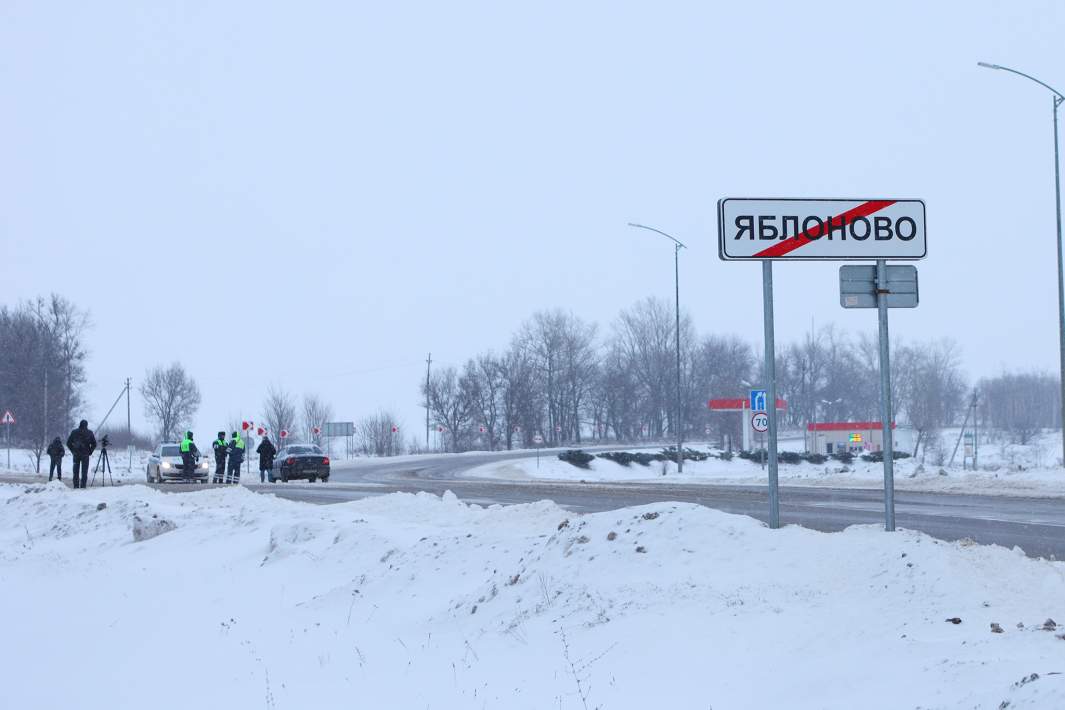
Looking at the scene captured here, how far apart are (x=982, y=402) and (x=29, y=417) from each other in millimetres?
98577

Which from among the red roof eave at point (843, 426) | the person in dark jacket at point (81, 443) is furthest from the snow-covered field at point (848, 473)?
the person in dark jacket at point (81, 443)

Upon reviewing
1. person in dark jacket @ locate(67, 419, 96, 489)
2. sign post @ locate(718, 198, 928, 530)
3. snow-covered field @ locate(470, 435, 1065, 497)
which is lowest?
snow-covered field @ locate(470, 435, 1065, 497)

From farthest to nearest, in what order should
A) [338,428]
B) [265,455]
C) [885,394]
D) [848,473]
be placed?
1. [338,428]
2. [265,455]
3. [848,473]
4. [885,394]

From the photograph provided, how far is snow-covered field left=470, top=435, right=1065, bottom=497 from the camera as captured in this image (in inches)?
1072

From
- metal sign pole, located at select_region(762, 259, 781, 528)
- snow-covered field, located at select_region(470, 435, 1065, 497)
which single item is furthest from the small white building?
metal sign pole, located at select_region(762, 259, 781, 528)

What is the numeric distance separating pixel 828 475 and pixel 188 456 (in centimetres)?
2158

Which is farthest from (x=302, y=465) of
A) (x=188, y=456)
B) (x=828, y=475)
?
(x=828, y=475)

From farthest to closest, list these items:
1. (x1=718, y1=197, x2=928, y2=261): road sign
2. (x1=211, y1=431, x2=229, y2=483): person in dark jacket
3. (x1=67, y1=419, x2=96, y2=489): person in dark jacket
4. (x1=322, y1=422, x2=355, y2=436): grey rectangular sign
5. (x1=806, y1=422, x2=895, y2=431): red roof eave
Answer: (x1=322, y1=422, x2=355, y2=436): grey rectangular sign < (x1=806, y1=422, x2=895, y2=431): red roof eave < (x1=211, y1=431, x2=229, y2=483): person in dark jacket < (x1=67, y1=419, x2=96, y2=489): person in dark jacket < (x1=718, y1=197, x2=928, y2=261): road sign

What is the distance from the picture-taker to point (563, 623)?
815cm

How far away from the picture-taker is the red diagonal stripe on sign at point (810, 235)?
31.8 feet

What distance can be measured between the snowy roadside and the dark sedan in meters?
8.75

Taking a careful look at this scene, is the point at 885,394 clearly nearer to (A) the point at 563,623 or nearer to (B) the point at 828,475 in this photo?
(A) the point at 563,623

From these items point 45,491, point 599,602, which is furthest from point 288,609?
point 45,491

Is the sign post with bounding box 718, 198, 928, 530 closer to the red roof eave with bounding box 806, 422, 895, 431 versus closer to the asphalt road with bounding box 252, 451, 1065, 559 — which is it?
the asphalt road with bounding box 252, 451, 1065, 559
